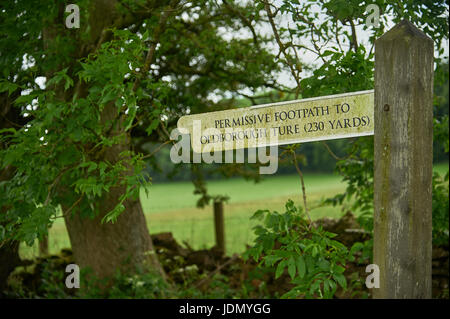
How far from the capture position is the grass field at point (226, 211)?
8.76m

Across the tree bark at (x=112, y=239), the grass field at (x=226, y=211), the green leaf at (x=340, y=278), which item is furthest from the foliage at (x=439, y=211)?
the tree bark at (x=112, y=239)

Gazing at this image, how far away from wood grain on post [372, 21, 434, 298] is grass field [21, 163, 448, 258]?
1.02 m

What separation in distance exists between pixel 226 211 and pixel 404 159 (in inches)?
331

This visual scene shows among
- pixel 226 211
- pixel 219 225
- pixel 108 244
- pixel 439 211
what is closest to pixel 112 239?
pixel 108 244

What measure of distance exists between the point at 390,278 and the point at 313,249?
0.48 meters

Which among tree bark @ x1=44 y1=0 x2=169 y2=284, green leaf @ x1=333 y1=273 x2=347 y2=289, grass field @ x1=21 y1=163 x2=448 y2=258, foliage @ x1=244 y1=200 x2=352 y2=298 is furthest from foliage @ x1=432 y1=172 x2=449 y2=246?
tree bark @ x1=44 y1=0 x2=169 y2=284

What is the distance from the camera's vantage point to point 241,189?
78.7 ft

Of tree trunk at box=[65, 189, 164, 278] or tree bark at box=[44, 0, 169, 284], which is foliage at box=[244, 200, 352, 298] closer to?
tree bark at box=[44, 0, 169, 284]

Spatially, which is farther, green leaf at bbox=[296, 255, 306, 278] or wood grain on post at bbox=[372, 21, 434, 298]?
green leaf at bbox=[296, 255, 306, 278]

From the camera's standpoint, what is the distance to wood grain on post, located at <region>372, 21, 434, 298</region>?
2680mm

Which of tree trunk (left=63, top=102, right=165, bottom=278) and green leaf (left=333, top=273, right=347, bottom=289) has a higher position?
green leaf (left=333, top=273, right=347, bottom=289)

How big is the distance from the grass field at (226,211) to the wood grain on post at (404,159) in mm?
1018
